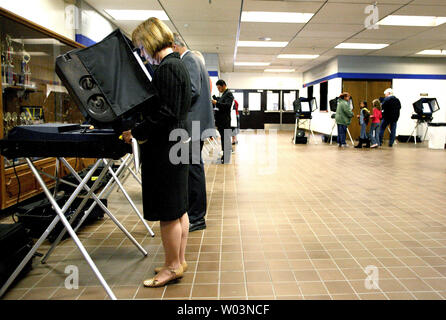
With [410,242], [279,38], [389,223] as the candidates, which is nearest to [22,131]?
[410,242]

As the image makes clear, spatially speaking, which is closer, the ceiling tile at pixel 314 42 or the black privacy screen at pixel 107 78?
the black privacy screen at pixel 107 78

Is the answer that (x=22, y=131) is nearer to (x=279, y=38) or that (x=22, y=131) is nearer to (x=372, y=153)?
(x=372, y=153)

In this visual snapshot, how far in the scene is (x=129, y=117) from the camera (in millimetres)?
1927

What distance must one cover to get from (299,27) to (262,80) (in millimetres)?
11555

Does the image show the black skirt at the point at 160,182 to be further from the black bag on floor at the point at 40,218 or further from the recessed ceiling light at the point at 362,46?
the recessed ceiling light at the point at 362,46

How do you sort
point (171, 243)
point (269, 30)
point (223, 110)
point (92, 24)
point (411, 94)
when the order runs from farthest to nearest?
1. point (411, 94)
2. point (269, 30)
3. point (92, 24)
4. point (223, 110)
5. point (171, 243)

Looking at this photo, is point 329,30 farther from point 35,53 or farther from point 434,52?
point 35,53

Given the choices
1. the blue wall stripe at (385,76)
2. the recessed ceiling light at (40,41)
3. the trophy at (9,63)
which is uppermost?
the blue wall stripe at (385,76)

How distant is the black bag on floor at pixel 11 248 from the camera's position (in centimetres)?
212

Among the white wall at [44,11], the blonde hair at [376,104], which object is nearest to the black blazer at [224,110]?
the white wall at [44,11]

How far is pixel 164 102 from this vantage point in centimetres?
188

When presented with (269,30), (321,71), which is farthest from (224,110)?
(321,71)
